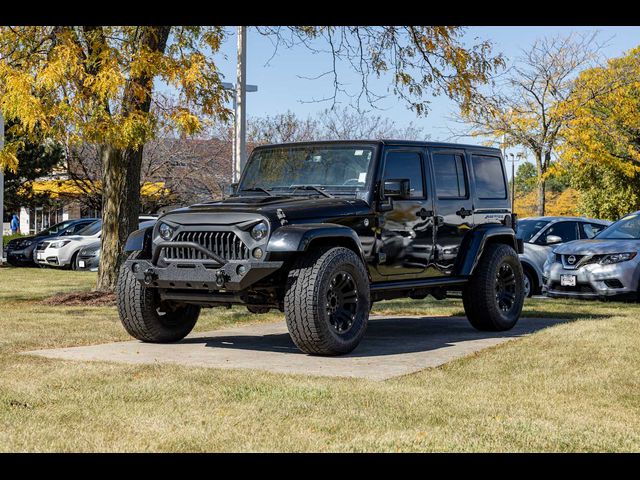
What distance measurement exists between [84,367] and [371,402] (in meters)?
2.69

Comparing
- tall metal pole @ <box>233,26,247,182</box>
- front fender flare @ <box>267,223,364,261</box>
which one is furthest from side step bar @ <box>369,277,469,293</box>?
tall metal pole @ <box>233,26,247,182</box>

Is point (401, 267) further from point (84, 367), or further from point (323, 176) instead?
point (84, 367)

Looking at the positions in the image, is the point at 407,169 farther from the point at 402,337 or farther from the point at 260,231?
the point at 260,231

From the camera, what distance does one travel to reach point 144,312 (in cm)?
941

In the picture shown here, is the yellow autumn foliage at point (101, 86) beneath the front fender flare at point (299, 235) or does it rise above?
above

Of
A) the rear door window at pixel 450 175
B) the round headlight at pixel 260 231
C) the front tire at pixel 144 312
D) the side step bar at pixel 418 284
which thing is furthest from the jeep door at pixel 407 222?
the front tire at pixel 144 312

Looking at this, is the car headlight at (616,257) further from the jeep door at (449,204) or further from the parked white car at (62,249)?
the parked white car at (62,249)

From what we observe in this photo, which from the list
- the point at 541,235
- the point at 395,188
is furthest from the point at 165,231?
the point at 541,235

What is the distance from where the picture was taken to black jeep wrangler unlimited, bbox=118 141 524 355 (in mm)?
8398

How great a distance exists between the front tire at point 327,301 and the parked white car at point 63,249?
17777mm

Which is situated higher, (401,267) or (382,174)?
(382,174)

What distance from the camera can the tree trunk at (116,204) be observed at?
50.6 feet
